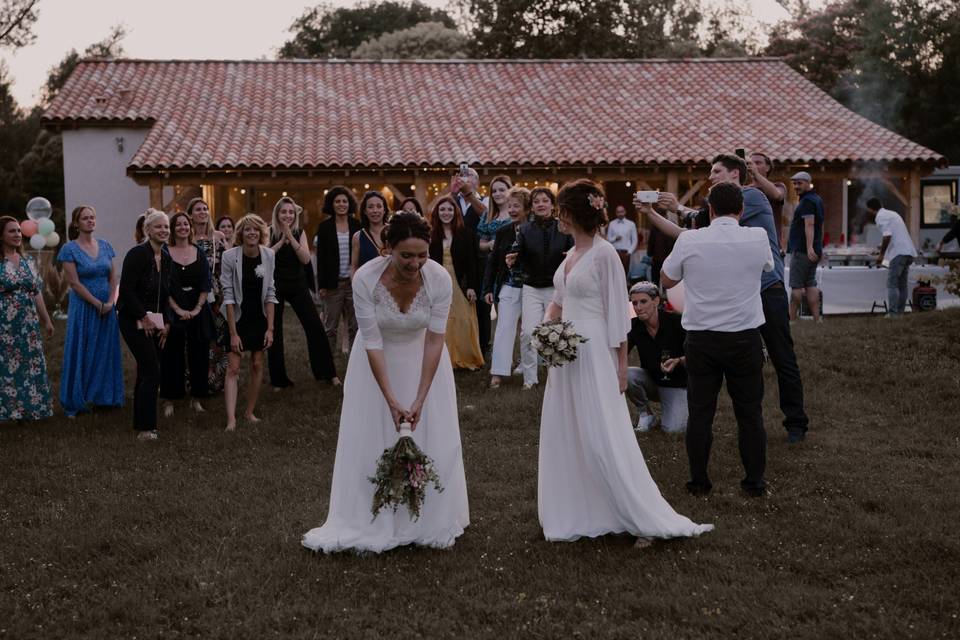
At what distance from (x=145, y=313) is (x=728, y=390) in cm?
502

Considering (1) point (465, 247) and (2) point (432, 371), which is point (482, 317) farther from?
(2) point (432, 371)

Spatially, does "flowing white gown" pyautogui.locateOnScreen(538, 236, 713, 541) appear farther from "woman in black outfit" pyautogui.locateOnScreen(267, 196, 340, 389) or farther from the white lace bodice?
"woman in black outfit" pyautogui.locateOnScreen(267, 196, 340, 389)

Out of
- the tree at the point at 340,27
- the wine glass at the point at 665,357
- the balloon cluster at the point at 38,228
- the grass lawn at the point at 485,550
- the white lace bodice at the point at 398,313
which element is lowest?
the grass lawn at the point at 485,550

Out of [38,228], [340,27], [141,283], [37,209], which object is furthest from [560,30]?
[141,283]

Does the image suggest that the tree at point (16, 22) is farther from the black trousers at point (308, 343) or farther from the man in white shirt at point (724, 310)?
the man in white shirt at point (724, 310)

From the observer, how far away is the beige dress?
1062 centimetres

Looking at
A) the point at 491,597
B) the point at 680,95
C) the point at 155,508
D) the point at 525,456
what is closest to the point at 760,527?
the point at 491,597

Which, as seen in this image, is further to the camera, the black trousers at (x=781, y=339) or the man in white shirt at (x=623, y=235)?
the man in white shirt at (x=623, y=235)

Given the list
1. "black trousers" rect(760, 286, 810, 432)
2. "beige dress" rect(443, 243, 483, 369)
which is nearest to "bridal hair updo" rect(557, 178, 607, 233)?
"black trousers" rect(760, 286, 810, 432)

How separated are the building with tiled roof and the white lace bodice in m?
15.9

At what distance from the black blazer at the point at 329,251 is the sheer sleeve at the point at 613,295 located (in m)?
6.10

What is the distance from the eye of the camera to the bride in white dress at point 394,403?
5.02m

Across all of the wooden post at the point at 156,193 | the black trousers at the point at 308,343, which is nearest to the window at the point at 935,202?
the wooden post at the point at 156,193

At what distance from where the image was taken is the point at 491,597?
177 inches
